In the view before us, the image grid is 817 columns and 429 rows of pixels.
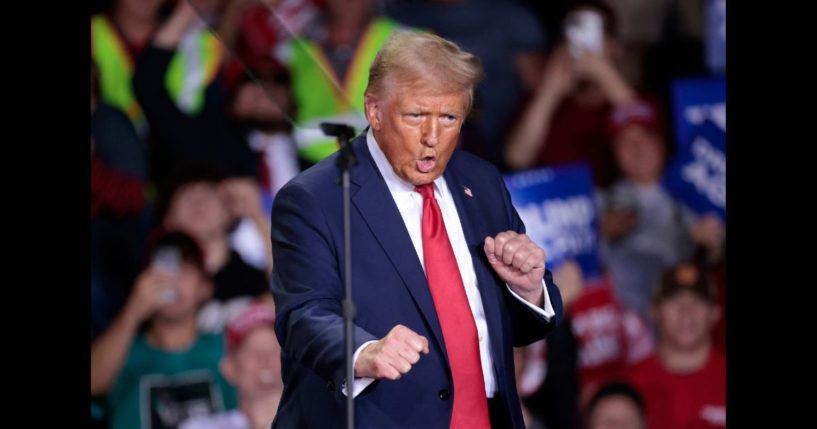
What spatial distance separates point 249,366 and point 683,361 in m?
1.62

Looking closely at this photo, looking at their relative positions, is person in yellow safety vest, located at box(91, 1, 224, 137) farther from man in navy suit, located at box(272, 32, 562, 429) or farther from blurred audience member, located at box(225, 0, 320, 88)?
man in navy suit, located at box(272, 32, 562, 429)

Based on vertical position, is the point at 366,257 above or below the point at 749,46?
below

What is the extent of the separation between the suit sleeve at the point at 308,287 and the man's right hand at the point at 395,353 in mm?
69

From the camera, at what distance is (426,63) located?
6.73 feet

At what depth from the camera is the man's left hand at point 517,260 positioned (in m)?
2.04

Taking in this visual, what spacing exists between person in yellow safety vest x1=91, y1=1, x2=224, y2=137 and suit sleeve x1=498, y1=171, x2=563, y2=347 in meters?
2.23

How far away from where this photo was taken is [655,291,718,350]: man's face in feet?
14.5

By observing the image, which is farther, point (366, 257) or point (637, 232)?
point (637, 232)

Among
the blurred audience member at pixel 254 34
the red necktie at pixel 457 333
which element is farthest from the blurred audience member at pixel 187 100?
the red necktie at pixel 457 333

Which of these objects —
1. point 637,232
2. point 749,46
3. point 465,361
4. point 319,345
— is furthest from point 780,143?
point 319,345

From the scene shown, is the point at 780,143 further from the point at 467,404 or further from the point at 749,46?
the point at 467,404

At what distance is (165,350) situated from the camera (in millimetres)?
4211

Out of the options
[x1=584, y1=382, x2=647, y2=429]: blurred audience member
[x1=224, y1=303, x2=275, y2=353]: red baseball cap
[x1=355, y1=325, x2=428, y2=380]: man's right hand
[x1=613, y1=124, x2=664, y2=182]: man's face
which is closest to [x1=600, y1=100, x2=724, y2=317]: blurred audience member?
[x1=613, y1=124, x2=664, y2=182]: man's face

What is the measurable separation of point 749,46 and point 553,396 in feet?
4.74
